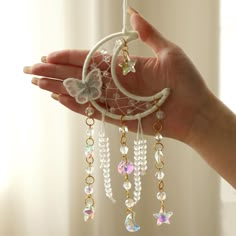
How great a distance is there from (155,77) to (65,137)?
42 centimetres

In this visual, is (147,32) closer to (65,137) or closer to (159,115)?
(159,115)

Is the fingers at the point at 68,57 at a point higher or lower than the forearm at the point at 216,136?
higher

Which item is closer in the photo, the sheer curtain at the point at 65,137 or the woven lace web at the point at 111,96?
the woven lace web at the point at 111,96

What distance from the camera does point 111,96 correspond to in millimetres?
717

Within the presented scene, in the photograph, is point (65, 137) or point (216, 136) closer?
point (216, 136)

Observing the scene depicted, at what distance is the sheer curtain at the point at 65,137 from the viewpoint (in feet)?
3.35

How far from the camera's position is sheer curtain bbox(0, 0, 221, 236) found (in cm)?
102

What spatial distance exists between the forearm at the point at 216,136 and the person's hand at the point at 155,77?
0.02 meters

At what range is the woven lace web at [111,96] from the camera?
0.71 meters

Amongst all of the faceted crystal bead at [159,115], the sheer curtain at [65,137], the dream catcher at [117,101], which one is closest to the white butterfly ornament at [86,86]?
the dream catcher at [117,101]

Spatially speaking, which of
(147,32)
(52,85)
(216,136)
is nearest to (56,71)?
(52,85)

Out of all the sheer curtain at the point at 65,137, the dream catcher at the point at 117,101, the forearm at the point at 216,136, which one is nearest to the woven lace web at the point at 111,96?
the dream catcher at the point at 117,101

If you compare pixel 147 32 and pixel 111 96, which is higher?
pixel 147 32

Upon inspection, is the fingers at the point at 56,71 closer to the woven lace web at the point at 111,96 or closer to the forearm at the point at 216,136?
the woven lace web at the point at 111,96
